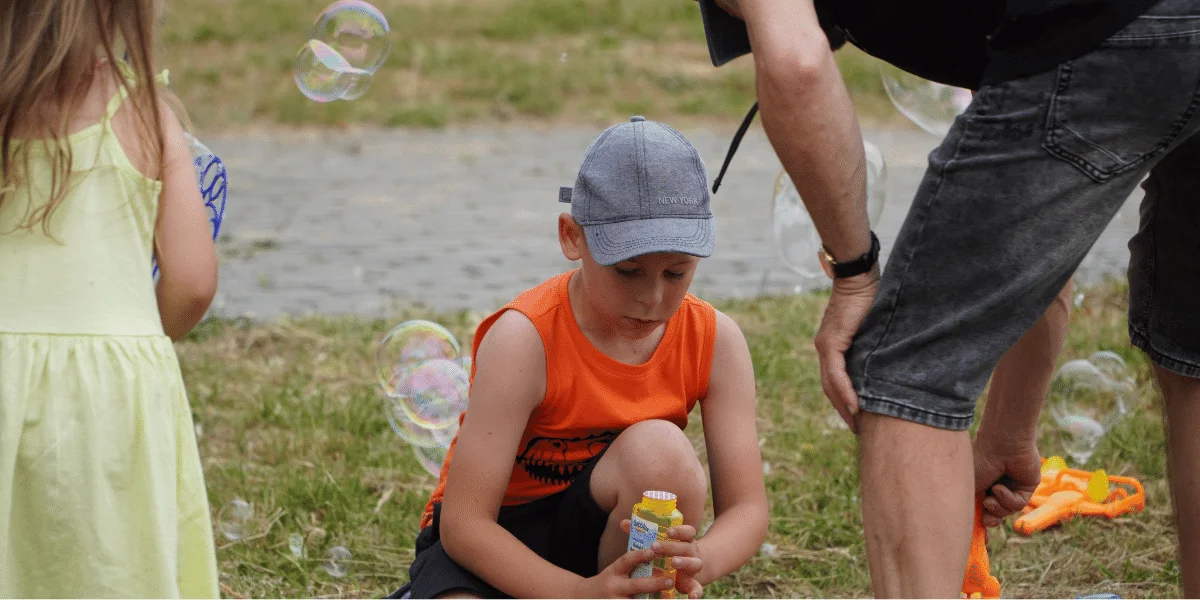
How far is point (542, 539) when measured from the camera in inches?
90.3

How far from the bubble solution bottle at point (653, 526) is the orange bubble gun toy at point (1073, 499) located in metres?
1.27

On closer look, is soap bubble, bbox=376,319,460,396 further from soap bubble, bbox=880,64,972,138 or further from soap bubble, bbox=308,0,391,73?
soap bubble, bbox=880,64,972,138

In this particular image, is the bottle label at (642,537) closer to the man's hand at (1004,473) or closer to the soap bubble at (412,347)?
the man's hand at (1004,473)

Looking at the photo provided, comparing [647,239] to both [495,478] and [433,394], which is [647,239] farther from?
[433,394]

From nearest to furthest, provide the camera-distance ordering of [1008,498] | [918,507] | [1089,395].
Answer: [918,507] → [1008,498] → [1089,395]

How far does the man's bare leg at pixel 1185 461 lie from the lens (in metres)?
2.28

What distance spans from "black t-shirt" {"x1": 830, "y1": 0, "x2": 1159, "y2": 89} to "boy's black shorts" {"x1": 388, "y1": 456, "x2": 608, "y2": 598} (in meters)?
0.80

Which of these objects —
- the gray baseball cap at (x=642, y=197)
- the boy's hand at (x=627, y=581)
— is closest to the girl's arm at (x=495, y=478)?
the boy's hand at (x=627, y=581)

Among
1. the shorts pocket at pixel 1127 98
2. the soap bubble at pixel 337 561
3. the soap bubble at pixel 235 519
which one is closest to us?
the shorts pocket at pixel 1127 98

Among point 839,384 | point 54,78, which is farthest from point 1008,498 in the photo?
point 54,78

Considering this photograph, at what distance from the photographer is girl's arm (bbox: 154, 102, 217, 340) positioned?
187 cm

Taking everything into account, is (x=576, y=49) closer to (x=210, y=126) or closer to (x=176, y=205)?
(x=210, y=126)

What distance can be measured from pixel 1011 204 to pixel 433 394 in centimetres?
152

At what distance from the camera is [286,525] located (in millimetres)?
2936
